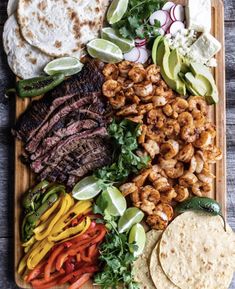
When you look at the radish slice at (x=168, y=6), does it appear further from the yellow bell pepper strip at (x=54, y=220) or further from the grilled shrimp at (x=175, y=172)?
the yellow bell pepper strip at (x=54, y=220)

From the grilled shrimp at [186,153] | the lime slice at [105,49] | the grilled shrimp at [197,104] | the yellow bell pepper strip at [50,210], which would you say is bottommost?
the yellow bell pepper strip at [50,210]

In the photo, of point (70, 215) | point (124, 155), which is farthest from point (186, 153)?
point (70, 215)

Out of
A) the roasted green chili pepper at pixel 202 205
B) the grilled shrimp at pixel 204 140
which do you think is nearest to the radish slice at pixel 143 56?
the grilled shrimp at pixel 204 140

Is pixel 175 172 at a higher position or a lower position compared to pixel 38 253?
higher

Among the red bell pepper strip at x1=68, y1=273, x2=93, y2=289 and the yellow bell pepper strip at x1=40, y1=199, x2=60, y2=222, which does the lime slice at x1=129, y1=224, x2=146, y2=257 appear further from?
the yellow bell pepper strip at x1=40, y1=199, x2=60, y2=222

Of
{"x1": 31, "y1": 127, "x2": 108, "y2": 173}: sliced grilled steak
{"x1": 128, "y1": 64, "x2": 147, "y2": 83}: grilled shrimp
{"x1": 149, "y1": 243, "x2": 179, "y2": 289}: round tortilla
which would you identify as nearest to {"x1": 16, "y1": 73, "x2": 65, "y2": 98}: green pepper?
{"x1": 31, "y1": 127, "x2": 108, "y2": 173}: sliced grilled steak

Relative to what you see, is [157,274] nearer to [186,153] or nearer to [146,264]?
[146,264]
